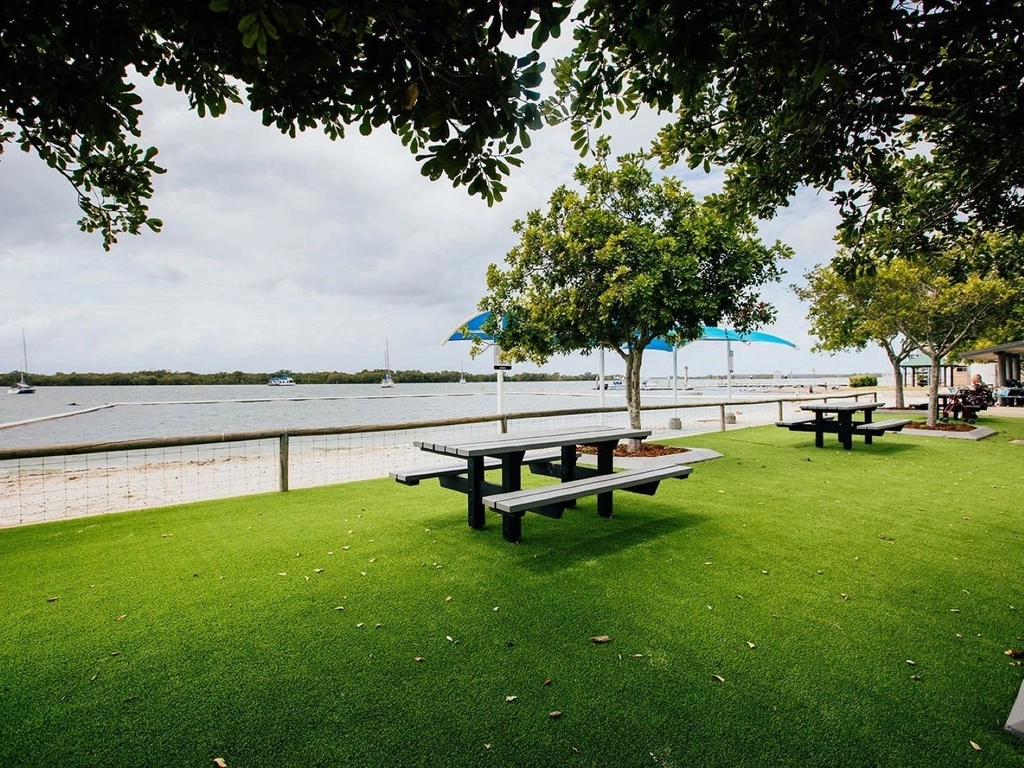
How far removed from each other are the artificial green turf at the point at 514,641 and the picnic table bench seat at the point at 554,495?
0.23m

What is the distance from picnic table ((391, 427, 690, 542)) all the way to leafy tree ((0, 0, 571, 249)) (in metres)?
2.22

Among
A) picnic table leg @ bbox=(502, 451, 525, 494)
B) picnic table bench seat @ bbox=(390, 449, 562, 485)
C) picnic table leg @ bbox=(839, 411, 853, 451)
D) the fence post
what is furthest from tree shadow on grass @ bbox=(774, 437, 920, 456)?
the fence post

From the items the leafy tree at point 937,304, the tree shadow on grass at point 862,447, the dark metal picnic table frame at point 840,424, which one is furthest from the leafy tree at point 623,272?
the leafy tree at point 937,304

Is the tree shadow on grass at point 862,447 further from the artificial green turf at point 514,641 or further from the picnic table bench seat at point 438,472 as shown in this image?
the picnic table bench seat at point 438,472

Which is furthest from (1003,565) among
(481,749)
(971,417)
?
(971,417)

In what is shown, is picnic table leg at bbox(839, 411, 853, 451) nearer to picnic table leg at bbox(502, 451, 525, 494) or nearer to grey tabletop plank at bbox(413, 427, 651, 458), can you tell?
grey tabletop plank at bbox(413, 427, 651, 458)

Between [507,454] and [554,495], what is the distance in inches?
31.3

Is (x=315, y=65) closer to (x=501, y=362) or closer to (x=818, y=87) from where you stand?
(x=818, y=87)

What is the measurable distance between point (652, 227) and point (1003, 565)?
670cm

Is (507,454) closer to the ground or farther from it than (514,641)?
farther from it

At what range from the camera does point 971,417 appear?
14109 millimetres

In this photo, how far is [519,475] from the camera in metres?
4.39

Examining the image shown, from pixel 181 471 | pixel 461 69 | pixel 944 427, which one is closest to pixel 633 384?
pixel 461 69

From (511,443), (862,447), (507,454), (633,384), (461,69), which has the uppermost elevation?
(461,69)
